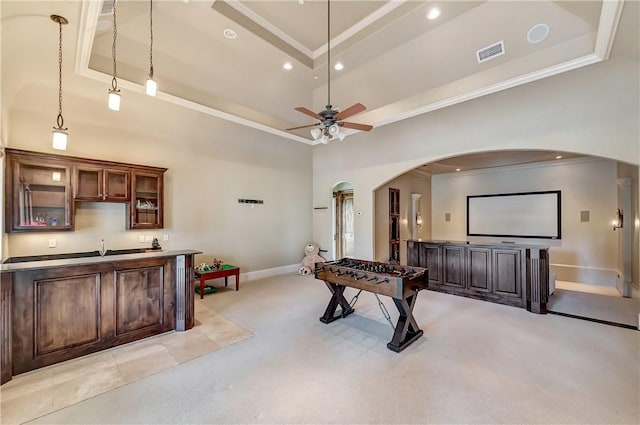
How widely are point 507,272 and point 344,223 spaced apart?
439 centimetres

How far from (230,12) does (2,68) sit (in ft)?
9.00

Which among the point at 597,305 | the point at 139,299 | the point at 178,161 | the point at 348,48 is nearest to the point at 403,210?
the point at 597,305

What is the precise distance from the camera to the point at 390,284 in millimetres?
3092

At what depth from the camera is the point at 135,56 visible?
4195 millimetres

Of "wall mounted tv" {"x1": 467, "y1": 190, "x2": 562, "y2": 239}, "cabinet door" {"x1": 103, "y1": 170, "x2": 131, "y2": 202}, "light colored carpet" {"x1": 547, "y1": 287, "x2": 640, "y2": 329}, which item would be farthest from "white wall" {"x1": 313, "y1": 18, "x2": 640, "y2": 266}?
"cabinet door" {"x1": 103, "y1": 170, "x2": 131, "y2": 202}

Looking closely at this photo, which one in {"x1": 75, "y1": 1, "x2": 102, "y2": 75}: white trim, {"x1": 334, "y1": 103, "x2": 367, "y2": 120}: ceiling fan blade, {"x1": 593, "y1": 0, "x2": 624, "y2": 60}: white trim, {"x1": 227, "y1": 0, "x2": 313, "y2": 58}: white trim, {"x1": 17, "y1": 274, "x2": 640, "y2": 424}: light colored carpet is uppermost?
{"x1": 227, "y1": 0, "x2": 313, "y2": 58}: white trim

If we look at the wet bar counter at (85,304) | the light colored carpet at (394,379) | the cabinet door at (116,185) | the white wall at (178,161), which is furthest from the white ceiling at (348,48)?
the light colored carpet at (394,379)

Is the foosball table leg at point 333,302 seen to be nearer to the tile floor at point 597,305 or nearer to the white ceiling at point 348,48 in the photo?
the tile floor at point 597,305

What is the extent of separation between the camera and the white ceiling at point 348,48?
3.54 m

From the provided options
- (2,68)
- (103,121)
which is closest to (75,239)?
(103,121)

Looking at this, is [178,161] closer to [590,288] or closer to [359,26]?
[359,26]

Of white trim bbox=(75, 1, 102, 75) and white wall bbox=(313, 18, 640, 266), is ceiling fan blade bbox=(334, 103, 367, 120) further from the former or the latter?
white wall bbox=(313, 18, 640, 266)

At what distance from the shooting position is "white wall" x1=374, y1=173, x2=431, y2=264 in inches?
289

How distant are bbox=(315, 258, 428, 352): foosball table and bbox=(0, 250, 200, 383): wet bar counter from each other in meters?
1.96
